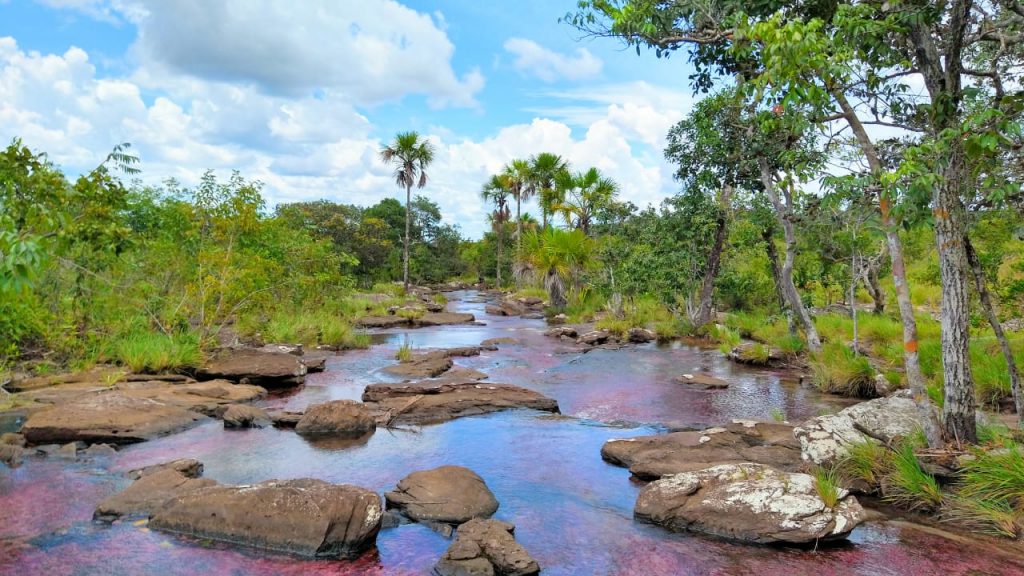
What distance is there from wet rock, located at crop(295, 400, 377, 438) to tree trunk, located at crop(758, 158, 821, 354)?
9506 millimetres

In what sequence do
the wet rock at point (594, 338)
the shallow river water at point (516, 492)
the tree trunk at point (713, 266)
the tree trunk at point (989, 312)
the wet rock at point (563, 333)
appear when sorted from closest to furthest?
the shallow river water at point (516, 492), the tree trunk at point (989, 312), the tree trunk at point (713, 266), the wet rock at point (594, 338), the wet rock at point (563, 333)

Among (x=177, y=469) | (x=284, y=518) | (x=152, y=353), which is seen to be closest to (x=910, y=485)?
(x=284, y=518)

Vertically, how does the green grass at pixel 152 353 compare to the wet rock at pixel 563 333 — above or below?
above

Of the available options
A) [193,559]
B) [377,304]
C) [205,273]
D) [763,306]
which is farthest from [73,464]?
[377,304]

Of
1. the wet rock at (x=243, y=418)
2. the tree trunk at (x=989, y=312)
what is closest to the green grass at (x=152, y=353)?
the wet rock at (x=243, y=418)

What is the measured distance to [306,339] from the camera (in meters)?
19.9

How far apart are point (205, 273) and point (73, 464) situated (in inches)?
348

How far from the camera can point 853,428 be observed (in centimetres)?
828

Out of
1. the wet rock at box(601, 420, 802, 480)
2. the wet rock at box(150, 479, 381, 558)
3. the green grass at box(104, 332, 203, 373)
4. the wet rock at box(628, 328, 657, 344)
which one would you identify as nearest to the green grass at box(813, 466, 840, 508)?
the wet rock at box(601, 420, 802, 480)

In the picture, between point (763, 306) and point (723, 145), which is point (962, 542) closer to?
point (723, 145)

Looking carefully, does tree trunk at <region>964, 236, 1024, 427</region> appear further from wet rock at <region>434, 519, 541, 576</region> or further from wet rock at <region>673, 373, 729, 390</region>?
wet rock at <region>673, 373, 729, 390</region>

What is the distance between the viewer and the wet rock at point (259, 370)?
14.3 m

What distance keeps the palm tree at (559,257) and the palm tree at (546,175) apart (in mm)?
7555

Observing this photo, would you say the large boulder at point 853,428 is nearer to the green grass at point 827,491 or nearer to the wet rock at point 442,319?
the green grass at point 827,491
